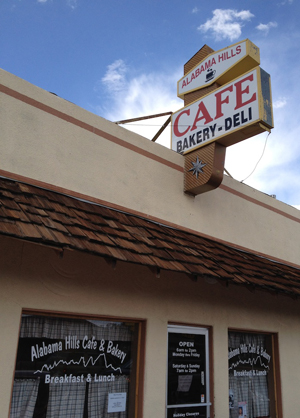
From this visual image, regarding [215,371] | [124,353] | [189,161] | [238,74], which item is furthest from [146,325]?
[238,74]

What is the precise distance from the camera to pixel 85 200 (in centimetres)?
575

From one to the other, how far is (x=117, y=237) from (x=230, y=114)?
3278 millimetres

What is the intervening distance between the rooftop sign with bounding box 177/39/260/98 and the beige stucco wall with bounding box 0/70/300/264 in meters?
1.81

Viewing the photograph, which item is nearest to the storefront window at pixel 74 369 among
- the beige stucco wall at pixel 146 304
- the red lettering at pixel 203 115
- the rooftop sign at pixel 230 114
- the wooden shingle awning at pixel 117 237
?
the beige stucco wall at pixel 146 304

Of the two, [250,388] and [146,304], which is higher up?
[146,304]

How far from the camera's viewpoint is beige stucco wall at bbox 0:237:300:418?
456 cm

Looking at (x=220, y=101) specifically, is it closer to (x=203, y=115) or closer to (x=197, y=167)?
(x=203, y=115)

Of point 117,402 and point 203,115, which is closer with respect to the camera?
point 117,402

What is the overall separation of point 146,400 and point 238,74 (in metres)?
6.03

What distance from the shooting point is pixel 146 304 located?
581cm

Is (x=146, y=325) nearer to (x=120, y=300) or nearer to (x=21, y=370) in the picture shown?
(x=120, y=300)

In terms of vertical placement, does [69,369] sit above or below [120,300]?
below

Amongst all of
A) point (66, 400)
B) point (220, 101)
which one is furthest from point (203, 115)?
point (66, 400)

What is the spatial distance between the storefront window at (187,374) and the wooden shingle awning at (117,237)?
4.04 feet
